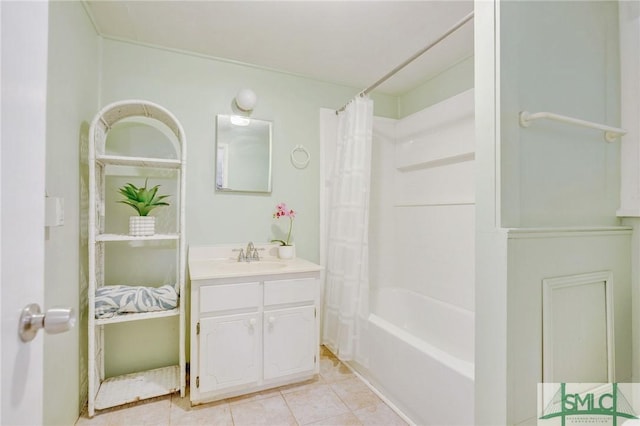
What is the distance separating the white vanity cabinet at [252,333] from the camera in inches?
66.9

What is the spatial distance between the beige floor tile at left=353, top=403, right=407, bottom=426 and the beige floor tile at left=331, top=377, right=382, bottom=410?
4 cm

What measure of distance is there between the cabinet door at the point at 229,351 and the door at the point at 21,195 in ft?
3.78

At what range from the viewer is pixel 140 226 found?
1.78m

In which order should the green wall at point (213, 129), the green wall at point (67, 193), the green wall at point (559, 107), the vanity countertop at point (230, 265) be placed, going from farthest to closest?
the green wall at point (213, 129) → the vanity countertop at point (230, 265) → the green wall at point (67, 193) → the green wall at point (559, 107)

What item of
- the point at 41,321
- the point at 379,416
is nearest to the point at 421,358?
the point at 379,416

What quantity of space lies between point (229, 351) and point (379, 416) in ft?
3.06

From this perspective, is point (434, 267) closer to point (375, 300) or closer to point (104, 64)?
point (375, 300)

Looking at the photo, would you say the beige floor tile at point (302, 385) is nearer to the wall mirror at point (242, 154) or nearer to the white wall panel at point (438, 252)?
the white wall panel at point (438, 252)

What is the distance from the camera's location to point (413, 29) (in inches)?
74.2

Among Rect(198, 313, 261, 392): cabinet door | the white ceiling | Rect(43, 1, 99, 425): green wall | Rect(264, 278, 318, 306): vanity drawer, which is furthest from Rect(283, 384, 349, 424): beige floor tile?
the white ceiling

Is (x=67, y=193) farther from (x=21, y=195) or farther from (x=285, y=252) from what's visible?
(x=285, y=252)

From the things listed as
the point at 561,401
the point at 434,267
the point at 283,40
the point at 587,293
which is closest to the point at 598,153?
the point at 587,293

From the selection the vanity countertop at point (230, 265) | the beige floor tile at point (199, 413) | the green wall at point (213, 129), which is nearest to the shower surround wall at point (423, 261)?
the green wall at point (213, 129)

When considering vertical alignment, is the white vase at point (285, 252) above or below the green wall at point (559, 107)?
below
